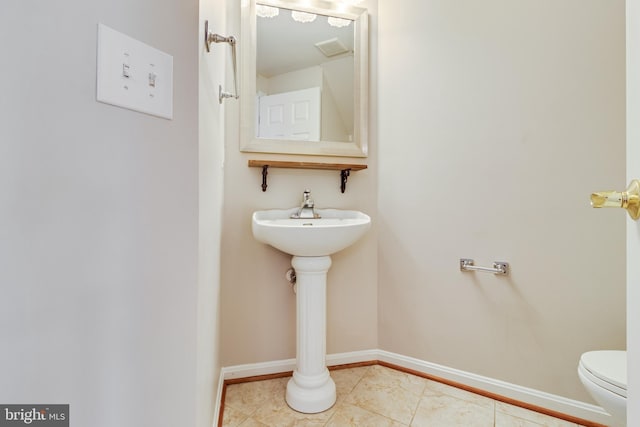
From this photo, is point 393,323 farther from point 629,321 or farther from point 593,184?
point 629,321

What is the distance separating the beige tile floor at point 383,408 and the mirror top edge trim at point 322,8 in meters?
2.09

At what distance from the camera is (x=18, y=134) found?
400 millimetres

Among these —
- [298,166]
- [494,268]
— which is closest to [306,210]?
[298,166]

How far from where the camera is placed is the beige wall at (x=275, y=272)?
156 cm

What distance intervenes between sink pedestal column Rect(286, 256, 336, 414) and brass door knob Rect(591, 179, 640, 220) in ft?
3.43

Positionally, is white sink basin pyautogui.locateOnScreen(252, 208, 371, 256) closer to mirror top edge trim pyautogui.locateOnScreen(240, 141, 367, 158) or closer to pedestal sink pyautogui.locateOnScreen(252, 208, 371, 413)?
pedestal sink pyautogui.locateOnScreen(252, 208, 371, 413)

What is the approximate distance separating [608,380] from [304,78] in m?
1.82

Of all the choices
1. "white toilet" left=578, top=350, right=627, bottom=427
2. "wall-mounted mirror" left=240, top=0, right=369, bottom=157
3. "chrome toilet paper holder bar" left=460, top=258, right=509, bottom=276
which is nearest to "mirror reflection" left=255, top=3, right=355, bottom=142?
"wall-mounted mirror" left=240, top=0, right=369, bottom=157

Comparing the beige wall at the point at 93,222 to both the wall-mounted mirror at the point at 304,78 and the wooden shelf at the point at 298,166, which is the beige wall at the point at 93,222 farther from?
the wall-mounted mirror at the point at 304,78

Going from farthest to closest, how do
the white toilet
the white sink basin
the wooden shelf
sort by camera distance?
the wooden shelf, the white sink basin, the white toilet

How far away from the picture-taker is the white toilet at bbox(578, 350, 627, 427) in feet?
2.86

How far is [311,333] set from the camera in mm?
1394

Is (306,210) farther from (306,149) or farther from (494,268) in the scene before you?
(494,268)

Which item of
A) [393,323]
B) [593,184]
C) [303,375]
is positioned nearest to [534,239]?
[593,184]
